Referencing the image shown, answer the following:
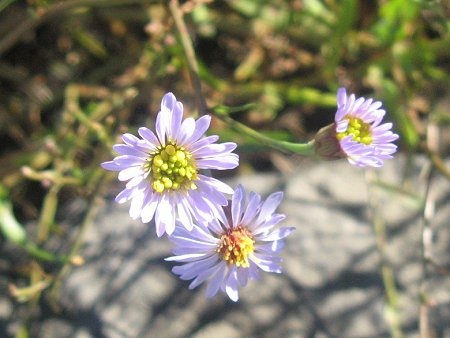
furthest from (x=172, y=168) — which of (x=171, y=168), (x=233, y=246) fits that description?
(x=233, y=246)

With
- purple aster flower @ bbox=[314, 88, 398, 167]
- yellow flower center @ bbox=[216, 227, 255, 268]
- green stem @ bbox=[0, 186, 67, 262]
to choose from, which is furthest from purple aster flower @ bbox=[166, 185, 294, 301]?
green stem @ bbox=[0, 186, 67, 262]

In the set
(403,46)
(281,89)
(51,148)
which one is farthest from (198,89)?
(403,46)

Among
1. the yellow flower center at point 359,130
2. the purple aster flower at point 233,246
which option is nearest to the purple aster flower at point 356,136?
the yellow flower center at point 359,130

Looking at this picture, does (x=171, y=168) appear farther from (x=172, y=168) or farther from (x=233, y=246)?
(x=233, y=246)

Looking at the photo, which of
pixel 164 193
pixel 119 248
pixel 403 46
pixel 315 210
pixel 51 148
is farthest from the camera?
pixel 403 46

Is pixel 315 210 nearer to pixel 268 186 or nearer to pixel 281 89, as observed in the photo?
pixel 268 186

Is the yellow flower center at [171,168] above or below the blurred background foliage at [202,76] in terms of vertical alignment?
below

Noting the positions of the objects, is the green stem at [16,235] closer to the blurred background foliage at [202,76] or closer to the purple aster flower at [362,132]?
the blurred background foliage at [202,76]

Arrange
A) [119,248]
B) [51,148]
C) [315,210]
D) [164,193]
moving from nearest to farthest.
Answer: [164,193], [51,148], [119,248], [315,210]
